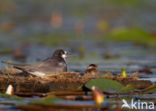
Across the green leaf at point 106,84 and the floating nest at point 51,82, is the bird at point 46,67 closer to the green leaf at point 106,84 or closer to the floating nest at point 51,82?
the floating nest at point 51,82

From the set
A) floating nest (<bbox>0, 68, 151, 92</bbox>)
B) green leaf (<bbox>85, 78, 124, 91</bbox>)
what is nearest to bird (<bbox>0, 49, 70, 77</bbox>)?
floating nest (<bbox>0, 68, 151, 92</bbox>)

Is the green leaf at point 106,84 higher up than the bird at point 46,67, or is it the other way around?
the bird at point 46,67

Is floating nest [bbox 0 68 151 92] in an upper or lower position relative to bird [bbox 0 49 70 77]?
lower

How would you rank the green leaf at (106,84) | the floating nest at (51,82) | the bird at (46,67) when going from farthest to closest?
1. the bird at (46,67)
2. the floating nest at (51,82)
3. the green leaf at (106,84)

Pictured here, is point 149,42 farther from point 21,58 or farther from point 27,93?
point 27,93

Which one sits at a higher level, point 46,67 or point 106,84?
point 46,67

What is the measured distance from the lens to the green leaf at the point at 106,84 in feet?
26.7

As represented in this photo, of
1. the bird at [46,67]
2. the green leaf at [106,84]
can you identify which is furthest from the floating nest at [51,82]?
the green leaf at [106,84]

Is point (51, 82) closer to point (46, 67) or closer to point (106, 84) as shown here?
point (46, 67)

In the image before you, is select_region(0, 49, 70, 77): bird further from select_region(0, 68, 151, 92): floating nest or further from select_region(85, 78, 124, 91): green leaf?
select_region(85, 78, 124, 91): green leaf

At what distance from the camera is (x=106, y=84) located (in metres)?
8.22

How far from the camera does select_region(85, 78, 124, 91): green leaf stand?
320 inches

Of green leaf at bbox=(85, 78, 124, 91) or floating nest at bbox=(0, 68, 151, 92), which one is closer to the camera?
green leaf at bbox=(85, 78, 124, 91)

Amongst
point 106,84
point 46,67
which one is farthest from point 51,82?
point 106,84
